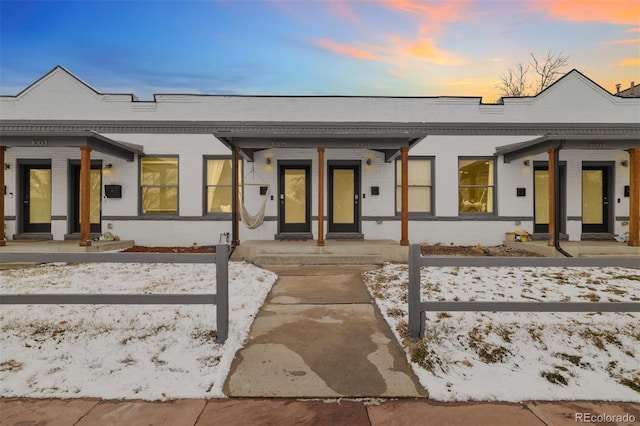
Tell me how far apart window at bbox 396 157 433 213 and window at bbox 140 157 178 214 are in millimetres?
7682

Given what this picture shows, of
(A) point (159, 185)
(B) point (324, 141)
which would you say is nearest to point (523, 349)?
(B) point (324, 141)

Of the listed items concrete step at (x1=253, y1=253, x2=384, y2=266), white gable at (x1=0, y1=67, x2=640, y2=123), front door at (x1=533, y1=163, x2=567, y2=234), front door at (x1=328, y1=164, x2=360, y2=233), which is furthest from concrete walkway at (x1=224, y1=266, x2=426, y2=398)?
front door at (x1=533, y1=163, x2=567, y2=234)

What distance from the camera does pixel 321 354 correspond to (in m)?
2.97

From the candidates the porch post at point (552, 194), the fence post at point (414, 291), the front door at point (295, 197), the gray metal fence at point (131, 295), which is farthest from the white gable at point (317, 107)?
the fence post at point (414, 291)

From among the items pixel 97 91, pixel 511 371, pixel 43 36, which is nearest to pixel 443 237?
pixel 511 371

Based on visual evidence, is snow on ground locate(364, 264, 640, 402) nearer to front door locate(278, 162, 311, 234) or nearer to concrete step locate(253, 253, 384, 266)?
concrete step locate(253, 253, 384, 266)

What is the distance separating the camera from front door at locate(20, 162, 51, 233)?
33.1 ft

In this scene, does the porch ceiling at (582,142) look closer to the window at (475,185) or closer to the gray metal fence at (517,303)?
the window at (475,185)

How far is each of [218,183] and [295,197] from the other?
8.66ft

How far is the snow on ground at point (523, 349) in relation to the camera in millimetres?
2391

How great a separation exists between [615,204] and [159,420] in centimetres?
1370

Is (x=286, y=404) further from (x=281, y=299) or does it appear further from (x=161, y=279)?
(x=161, y=279)

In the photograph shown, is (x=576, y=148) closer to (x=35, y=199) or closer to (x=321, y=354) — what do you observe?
(x=321, y=354)

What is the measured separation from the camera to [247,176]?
402 inches
